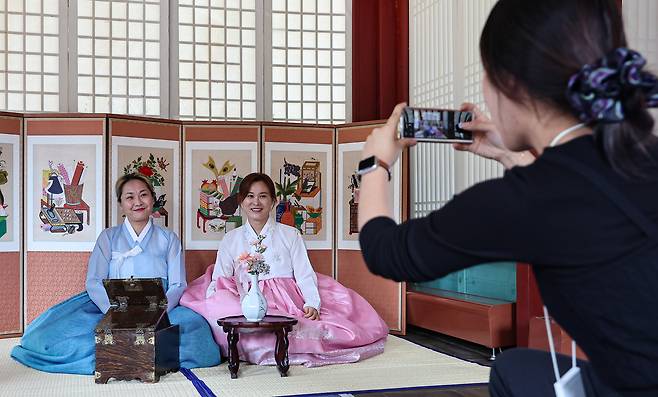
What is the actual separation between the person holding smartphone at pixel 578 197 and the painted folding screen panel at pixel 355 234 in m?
4.38

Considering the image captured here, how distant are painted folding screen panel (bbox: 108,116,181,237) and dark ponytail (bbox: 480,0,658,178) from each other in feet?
14.6

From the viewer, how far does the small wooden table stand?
13.2 feet

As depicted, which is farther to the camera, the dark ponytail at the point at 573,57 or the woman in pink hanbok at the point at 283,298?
the woman in pink hanbok at the point at 283,298

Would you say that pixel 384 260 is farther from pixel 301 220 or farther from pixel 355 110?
pixel 355 110

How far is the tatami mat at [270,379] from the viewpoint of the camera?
12.2 ft

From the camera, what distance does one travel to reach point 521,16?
1142 millimetres

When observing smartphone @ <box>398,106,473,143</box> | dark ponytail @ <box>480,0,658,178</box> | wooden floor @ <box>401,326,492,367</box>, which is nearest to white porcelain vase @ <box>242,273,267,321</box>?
wooden floor @ <box>401,326,492,367</box>

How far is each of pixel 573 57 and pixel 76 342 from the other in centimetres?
376

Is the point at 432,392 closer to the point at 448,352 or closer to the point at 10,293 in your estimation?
the point at 448,352

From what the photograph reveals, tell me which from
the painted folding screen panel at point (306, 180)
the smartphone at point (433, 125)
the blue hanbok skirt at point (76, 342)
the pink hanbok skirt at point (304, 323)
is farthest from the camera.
Result: the painted folding screen panel at point (306, 180)

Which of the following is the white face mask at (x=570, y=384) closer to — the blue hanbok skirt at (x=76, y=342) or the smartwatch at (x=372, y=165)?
the smartwatch at (x=372, y=165)

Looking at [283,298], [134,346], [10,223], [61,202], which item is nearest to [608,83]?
[134,346]

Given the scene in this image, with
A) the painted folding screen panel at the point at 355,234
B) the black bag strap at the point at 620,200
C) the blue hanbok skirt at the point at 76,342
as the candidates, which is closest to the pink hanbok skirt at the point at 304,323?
the blue hanbok skirt at the point at 76,342

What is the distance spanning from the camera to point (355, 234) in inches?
226
